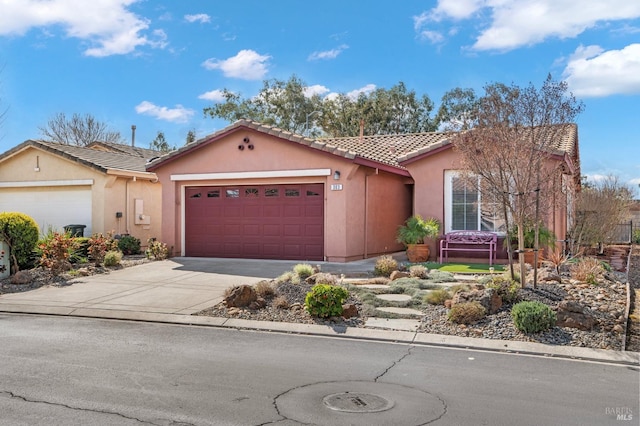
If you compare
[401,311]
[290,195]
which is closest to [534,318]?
[401,311]

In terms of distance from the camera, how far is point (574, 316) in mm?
8188

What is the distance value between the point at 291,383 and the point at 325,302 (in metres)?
3.22

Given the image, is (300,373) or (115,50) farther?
(115,50)

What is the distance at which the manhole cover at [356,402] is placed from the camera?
17.3 ft

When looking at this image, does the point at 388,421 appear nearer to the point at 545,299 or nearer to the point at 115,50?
the point at 545,299

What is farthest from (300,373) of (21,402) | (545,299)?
(545,299)

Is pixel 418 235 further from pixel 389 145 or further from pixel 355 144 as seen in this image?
pixel 355 144

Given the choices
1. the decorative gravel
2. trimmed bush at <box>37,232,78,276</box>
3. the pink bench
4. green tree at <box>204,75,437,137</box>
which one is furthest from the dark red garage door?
green tree at <box>204,75,437,137</box>

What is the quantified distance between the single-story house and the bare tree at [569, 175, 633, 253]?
95 centimetres

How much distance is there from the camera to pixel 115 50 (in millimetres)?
24484

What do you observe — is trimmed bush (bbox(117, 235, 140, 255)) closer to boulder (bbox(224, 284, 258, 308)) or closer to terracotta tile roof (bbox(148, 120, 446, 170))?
→ terracotta tile roof (bbox(148, 120, 446, 170))

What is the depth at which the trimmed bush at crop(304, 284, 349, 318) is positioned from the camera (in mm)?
9219

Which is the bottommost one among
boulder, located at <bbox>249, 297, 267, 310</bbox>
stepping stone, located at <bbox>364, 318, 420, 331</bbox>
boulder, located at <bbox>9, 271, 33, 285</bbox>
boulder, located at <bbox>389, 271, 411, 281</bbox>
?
stepping stone, located at <bbox>364, 318, 420, 331</bbox>

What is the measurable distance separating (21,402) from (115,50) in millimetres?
Result: 21910
